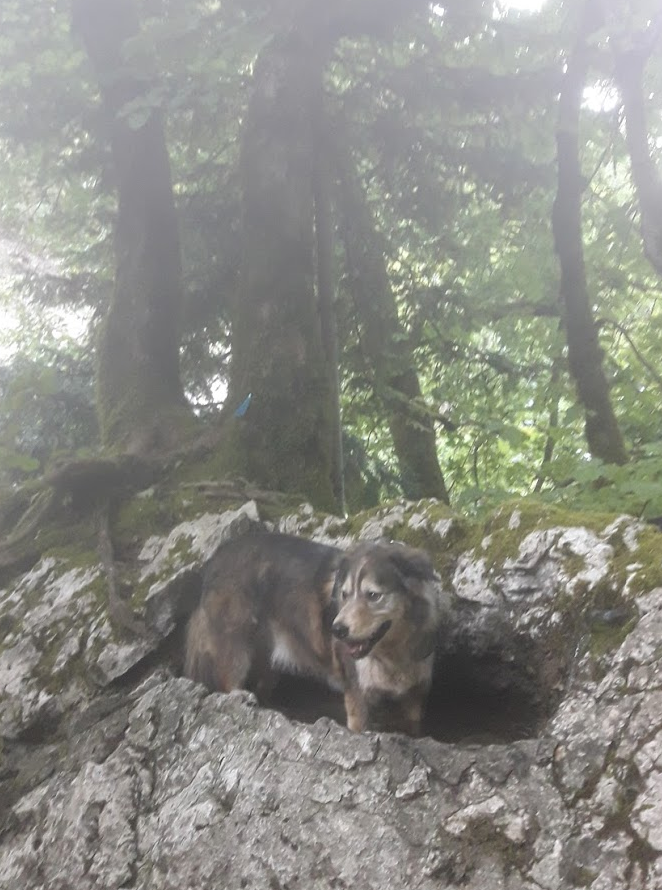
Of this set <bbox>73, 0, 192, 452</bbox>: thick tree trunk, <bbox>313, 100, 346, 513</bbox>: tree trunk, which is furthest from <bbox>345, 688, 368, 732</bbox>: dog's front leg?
<bbox>313, 100, 346, 513</bbox>: tree trunk

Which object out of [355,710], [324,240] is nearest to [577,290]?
[324,240]

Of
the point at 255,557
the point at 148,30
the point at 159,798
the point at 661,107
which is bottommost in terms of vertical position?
the point at 159,798

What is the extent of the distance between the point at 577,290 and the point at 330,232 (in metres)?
2.73

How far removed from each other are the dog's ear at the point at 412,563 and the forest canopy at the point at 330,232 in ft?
5.80

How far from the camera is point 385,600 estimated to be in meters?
3.47

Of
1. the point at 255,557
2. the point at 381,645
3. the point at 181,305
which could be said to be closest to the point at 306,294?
the point at 181,305

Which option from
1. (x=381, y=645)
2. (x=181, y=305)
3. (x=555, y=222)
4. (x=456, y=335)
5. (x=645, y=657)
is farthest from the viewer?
(x=456, y=335)

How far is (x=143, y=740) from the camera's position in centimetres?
396

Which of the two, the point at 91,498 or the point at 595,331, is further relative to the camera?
the point at 595,331

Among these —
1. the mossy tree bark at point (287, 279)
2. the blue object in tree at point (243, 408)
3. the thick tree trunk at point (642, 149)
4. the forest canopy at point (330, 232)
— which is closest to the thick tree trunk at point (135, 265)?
the forest canopy at point (330, 232)

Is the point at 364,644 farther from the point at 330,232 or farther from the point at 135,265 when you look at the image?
the point at 330,232

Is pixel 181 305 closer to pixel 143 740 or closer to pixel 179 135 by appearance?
pixel 179 135

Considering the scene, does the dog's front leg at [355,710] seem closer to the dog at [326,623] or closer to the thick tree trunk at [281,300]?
the dog at [326,623]

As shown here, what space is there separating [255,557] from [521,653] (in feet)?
5.02
